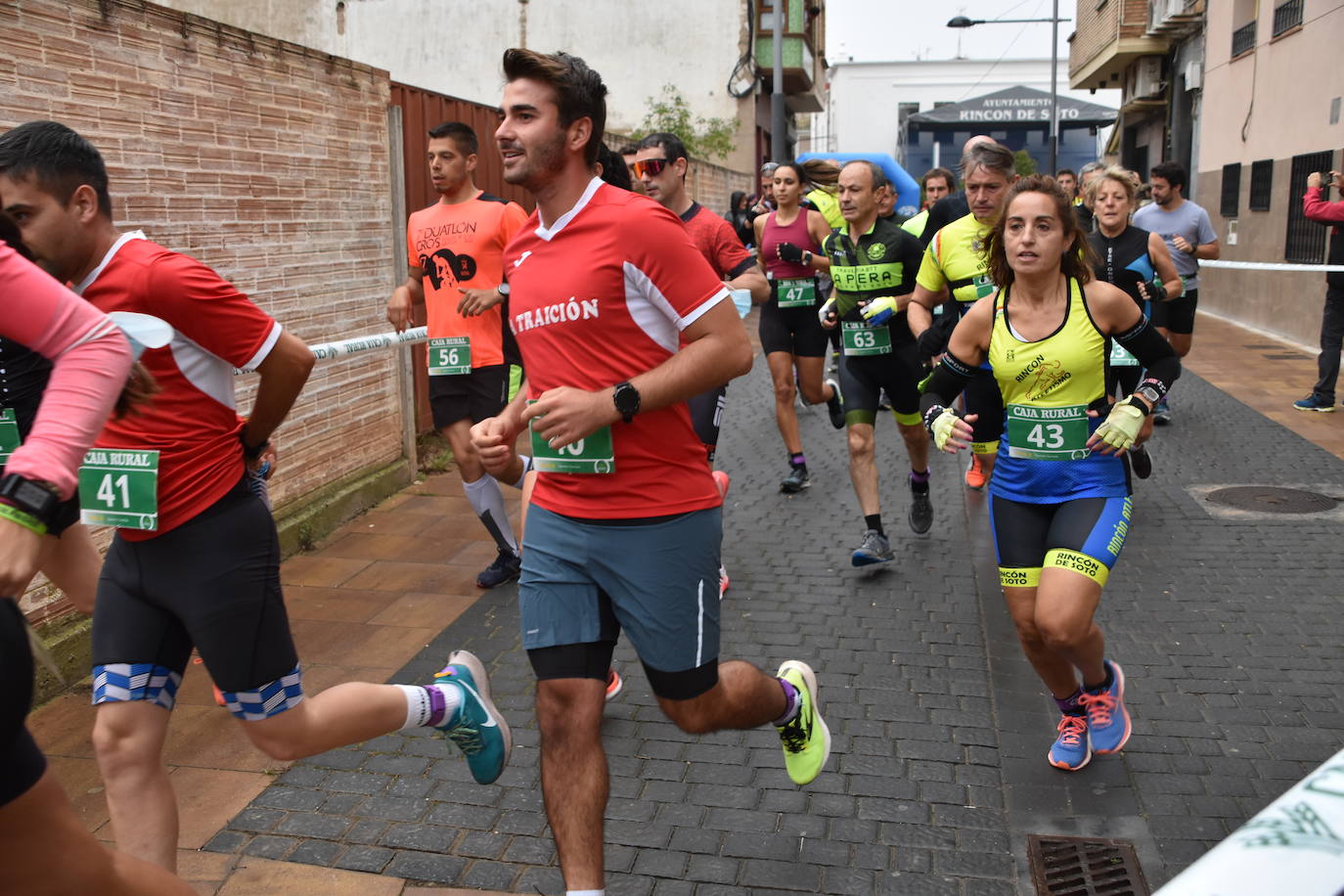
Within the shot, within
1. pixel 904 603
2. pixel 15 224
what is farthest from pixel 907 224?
pixel 15 224

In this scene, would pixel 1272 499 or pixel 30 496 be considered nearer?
pixel 30 496

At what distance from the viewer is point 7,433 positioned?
3531 millimetres

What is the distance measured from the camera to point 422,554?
23.1 feet

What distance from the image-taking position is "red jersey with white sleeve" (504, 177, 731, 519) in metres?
3.15

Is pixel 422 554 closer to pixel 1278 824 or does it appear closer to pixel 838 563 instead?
pixel 838 563

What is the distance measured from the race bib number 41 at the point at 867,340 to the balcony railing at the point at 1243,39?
1407cm

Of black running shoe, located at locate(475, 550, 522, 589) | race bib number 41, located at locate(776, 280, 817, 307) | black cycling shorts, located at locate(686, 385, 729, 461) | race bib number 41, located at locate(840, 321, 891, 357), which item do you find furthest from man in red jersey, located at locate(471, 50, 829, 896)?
race bib number 41, located at locate(776, 280, 817, 307)

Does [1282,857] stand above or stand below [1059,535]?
above

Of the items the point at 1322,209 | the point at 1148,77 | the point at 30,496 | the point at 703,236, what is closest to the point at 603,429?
the point at 30,496

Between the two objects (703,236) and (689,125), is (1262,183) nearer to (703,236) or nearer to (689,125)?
(703,236)

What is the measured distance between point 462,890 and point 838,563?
3.69 metres

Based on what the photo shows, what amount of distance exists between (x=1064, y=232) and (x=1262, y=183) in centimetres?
1503

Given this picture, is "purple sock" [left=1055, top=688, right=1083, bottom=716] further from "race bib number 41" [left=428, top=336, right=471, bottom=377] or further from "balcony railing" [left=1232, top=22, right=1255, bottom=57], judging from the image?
"balcony railing" [left=1232, top=22, right=1255, bottom=57]

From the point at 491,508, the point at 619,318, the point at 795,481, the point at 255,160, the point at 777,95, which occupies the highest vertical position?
the point at 777,95
